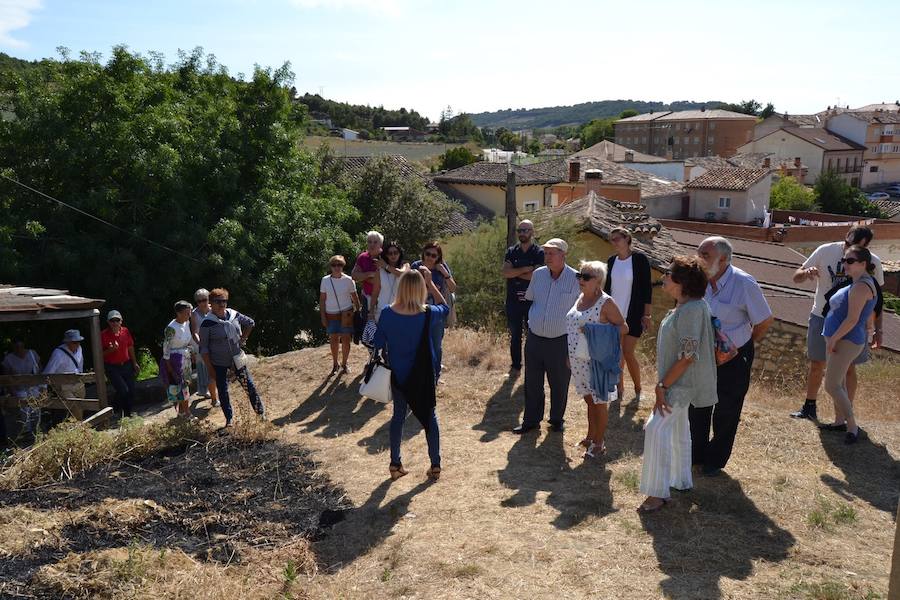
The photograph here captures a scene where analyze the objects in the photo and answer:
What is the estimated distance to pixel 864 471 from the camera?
5.98 m

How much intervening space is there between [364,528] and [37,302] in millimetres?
5556

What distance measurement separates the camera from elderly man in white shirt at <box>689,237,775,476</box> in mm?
5438

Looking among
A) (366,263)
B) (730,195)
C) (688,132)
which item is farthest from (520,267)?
(688,132)

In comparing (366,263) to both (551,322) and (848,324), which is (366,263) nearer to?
(551,322)

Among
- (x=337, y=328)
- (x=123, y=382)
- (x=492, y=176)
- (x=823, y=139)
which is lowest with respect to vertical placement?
(x=123, y=382)

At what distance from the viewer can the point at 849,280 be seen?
21.0ft

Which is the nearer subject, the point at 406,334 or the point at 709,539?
the point at 709,539

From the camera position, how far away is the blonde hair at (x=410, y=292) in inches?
217

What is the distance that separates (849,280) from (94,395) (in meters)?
9.47

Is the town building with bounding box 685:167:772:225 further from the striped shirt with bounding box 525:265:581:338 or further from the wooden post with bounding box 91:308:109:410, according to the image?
the wooden post with bounding box 91:308:109:410

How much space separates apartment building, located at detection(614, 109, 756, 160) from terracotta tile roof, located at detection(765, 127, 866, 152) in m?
17.9

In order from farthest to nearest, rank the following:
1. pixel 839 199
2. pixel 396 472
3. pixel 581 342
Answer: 1. pixel 839 199
2. pixel 396 472
3. pixel 581 342

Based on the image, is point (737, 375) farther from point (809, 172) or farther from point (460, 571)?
point (809, 172)

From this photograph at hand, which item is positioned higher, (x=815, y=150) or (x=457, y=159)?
(x=815, y=150)
